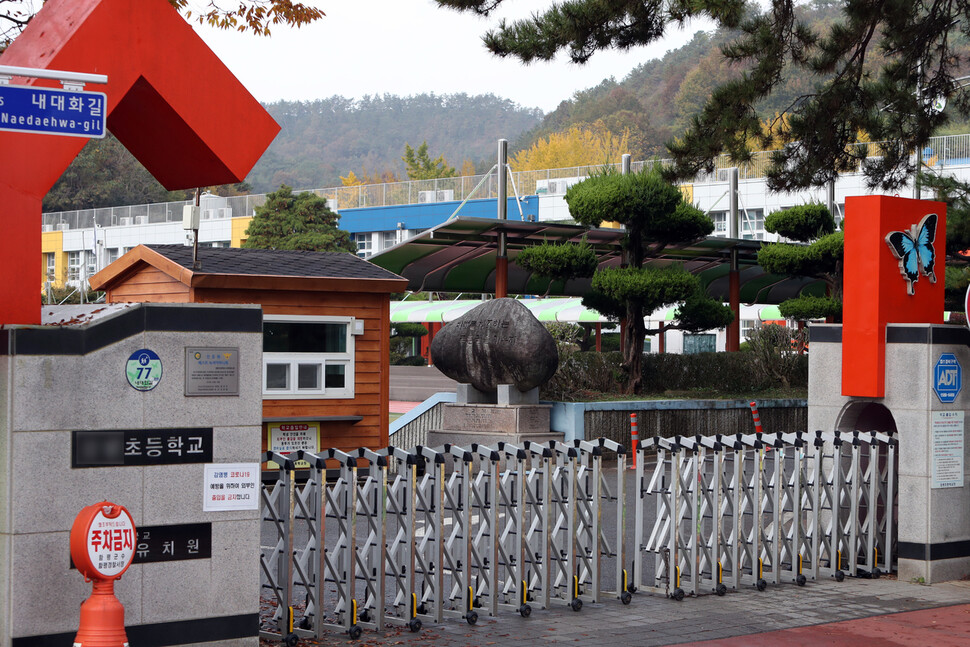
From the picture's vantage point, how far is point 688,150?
13.1 metres

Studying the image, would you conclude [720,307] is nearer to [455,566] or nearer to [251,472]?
[455,566]

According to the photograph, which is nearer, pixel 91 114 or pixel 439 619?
pixel 91 114

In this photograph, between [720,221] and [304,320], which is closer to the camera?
[304,320]

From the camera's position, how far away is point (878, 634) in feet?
28.2

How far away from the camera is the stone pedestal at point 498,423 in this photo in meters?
19.4

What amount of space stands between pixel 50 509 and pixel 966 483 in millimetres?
8151

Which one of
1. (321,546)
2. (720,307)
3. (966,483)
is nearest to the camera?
(321,546)

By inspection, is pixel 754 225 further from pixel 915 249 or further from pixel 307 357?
Answer: pixel 915 249

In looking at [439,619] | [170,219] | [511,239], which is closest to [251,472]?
[439,619]

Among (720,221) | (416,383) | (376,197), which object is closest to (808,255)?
(416,383)

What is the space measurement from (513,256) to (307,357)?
9.95 meters

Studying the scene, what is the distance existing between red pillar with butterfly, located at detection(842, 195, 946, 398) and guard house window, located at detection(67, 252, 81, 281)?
62.2 meters

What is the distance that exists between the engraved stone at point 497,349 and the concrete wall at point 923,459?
8468 millimetres

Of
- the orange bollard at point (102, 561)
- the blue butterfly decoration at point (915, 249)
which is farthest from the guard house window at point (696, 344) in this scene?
the orange bollard at point (102, 561)
